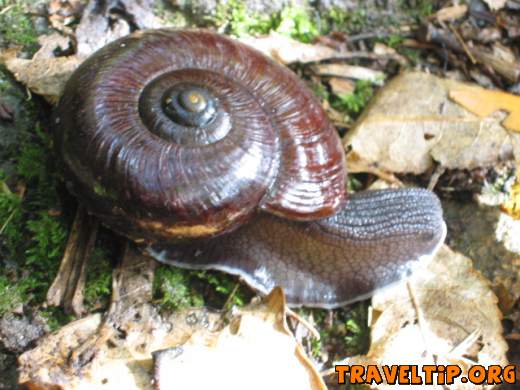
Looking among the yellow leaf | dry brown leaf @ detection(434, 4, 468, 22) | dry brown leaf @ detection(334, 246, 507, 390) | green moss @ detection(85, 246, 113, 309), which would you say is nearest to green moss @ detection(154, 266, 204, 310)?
green moss @ detection(85, 246, 113, 309)

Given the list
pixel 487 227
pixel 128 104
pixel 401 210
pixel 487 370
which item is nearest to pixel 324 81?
pixel 401 210

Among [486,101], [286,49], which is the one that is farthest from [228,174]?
[486,101]

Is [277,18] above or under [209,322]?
above

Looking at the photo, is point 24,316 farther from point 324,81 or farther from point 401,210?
point 324,81

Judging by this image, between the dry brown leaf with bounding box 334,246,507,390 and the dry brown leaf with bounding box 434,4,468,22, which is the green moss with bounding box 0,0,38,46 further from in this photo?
the dry brown leaf with bounding box 434,4,468,22

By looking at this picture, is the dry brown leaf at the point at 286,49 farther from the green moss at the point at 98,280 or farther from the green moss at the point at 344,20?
the green moss at the point at 98,280

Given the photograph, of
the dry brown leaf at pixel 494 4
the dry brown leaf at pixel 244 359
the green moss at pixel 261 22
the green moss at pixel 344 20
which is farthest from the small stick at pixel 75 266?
the dry brown leaf at pixel 494 4
